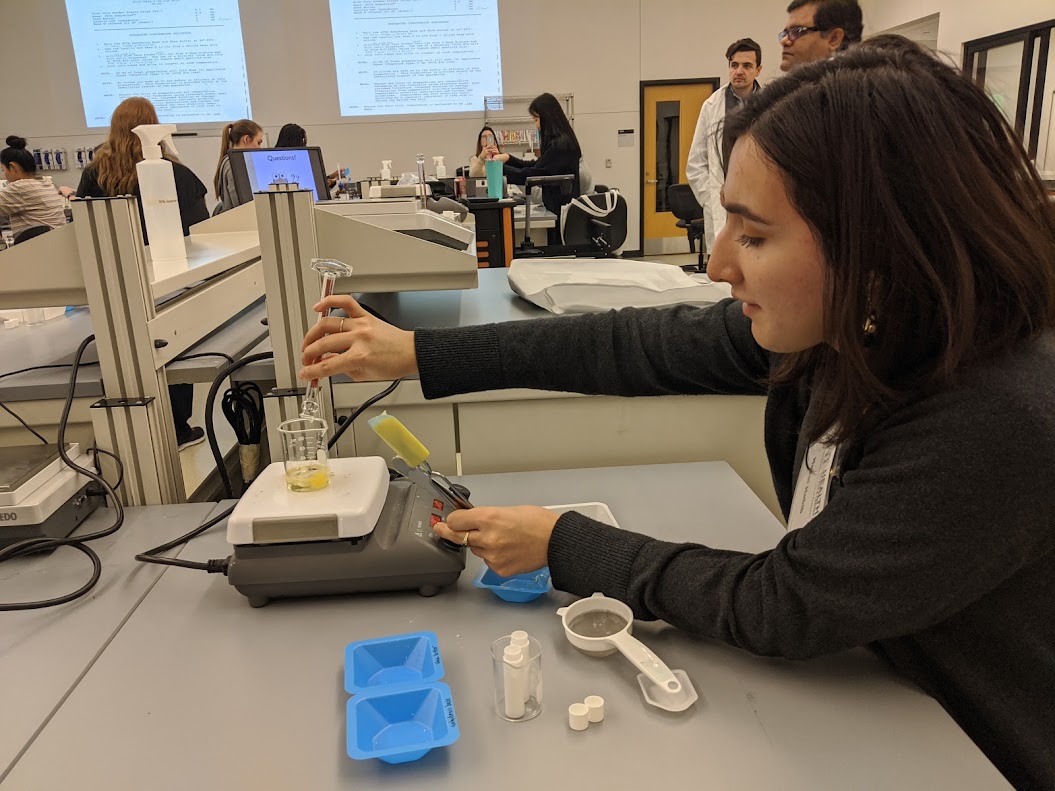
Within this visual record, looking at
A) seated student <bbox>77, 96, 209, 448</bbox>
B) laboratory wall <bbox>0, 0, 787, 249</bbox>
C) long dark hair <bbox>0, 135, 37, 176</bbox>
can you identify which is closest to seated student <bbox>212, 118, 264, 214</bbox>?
seated student <bbox>77, 96, 209, 448</bbox>

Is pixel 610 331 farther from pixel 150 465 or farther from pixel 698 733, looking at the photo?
pixel 150 465

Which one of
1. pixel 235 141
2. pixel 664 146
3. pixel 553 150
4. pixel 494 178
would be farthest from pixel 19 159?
pixel 664 146

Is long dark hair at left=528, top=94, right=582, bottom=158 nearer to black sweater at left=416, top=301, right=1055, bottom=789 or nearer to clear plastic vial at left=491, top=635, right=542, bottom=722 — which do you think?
black sweater at left=416, top=301, right=1055, bottom=789

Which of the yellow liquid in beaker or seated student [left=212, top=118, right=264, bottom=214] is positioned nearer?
the yellow liquid in beaker

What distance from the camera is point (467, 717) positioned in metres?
0.66

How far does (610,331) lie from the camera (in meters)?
1.03

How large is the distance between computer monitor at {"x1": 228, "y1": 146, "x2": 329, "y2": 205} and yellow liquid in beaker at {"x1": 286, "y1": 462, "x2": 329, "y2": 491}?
2.59 meters

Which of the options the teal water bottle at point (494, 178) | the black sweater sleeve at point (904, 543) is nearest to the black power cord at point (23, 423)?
the black sweater sleeve at point (904, 543)

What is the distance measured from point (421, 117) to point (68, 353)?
6.05m

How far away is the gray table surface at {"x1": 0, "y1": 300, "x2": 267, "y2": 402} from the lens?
109cm

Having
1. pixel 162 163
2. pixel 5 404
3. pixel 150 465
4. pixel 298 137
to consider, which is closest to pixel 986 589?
pixel 150 465

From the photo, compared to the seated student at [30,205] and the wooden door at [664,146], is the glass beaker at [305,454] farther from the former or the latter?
the wooden door at [664,146]

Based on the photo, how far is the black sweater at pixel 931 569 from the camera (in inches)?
22.9

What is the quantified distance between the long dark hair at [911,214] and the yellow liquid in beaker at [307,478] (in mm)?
564
